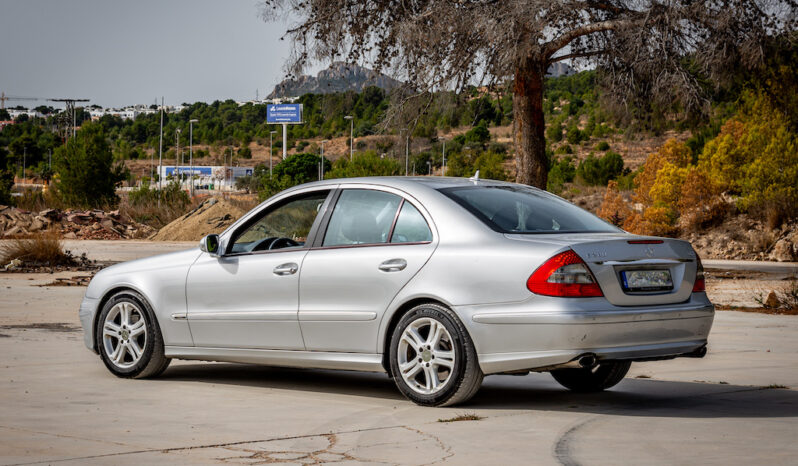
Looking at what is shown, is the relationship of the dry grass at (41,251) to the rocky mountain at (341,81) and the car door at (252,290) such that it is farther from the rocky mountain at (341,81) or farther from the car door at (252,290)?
the car door at (252,290)

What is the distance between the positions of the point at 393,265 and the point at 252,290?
1321 millimetres

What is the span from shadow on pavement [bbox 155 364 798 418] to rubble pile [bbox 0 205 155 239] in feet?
111

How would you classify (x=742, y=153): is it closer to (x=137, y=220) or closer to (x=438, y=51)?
(x=438, y=51)

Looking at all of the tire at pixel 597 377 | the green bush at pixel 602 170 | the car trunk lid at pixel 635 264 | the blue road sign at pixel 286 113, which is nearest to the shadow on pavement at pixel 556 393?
the tire at pixel 597 377

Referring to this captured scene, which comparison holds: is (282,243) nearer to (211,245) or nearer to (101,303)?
(211,245)

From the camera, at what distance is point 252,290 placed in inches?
325

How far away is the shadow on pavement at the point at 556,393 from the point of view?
7.38 metres

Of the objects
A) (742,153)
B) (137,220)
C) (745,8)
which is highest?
(745,8)

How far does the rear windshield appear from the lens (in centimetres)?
750

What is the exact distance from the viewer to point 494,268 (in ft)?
23.0

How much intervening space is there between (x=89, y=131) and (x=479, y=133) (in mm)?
50071

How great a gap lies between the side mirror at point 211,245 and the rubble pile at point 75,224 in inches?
1350

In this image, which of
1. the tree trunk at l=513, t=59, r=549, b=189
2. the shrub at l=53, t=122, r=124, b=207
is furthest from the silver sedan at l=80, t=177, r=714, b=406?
the shrub at l=53, t=122, r=124, b=207

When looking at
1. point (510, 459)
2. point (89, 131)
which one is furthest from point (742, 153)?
point (89, 131)
